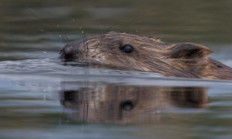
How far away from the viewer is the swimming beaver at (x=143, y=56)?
856cm

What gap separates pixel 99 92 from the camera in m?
7.15

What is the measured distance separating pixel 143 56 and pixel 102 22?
4623mm

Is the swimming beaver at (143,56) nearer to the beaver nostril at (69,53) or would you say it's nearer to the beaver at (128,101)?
the beaver nostril at (69,53)

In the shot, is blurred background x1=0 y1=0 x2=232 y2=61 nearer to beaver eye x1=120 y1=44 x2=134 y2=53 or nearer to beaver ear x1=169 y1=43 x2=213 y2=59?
beaver eye x1=120 y1=44 x2=134 y2=53

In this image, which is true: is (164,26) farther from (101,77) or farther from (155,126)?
(155,126)

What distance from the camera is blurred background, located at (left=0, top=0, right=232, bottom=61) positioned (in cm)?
1207

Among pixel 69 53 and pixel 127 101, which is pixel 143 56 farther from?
pixel 127 101

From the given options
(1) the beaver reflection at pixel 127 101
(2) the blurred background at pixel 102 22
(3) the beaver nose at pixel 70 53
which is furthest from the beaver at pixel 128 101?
(2) the blurred background at pixel 102 22

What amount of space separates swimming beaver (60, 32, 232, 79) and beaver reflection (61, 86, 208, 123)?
996 mm

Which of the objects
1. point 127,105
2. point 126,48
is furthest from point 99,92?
point 126,48

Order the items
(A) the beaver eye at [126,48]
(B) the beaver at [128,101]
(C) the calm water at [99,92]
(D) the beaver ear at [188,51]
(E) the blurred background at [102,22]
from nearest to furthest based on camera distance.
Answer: (C) the calm water at [99,92]
(B) the beaver at [128,101]
(D) the beaver ear at [188,51]
(A) the beaver eye at [126,48]
(E) the blurred background at [102,22]

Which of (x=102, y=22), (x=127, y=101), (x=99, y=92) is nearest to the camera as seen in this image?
(x=127, y=101)

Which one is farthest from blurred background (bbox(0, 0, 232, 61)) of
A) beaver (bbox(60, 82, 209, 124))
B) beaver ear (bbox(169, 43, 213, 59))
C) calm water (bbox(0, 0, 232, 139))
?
beaver (bbox(60, 82, 209, 124))

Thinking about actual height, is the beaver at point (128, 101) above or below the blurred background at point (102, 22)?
above
